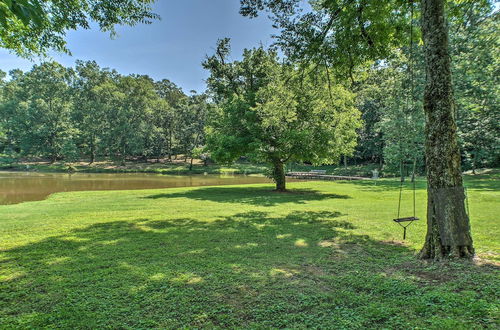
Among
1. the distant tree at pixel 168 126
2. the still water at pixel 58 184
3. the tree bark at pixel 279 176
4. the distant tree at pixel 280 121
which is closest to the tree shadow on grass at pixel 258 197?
the tree bark at pixel 279 176

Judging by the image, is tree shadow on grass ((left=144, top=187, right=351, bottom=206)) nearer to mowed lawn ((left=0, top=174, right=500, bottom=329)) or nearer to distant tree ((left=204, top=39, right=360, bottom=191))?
distant tree ((left=204, top=39, right=360, bottom=191))

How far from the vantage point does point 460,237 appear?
468cm

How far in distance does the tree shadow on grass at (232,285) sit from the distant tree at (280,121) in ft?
30.5

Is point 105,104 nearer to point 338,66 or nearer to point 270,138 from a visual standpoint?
point 270,138

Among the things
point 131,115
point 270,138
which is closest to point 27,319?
point 270,138

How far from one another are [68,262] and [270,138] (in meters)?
12.5

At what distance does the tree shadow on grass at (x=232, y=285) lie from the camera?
314 centimetres

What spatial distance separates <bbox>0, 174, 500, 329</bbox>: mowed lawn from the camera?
316 centimetres

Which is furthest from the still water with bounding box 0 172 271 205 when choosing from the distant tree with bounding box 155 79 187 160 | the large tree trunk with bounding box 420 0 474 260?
the distant tree with bounding box 155 79 187 160

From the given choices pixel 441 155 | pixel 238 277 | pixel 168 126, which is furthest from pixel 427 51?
pixel 168 126

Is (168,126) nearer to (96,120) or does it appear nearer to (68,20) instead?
(96,120)

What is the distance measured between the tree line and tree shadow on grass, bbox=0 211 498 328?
151ft

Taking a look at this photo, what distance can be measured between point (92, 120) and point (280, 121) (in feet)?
163

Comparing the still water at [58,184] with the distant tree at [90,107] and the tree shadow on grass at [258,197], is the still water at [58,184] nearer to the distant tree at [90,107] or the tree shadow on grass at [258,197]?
the tree shadow on grass at [258,197]
